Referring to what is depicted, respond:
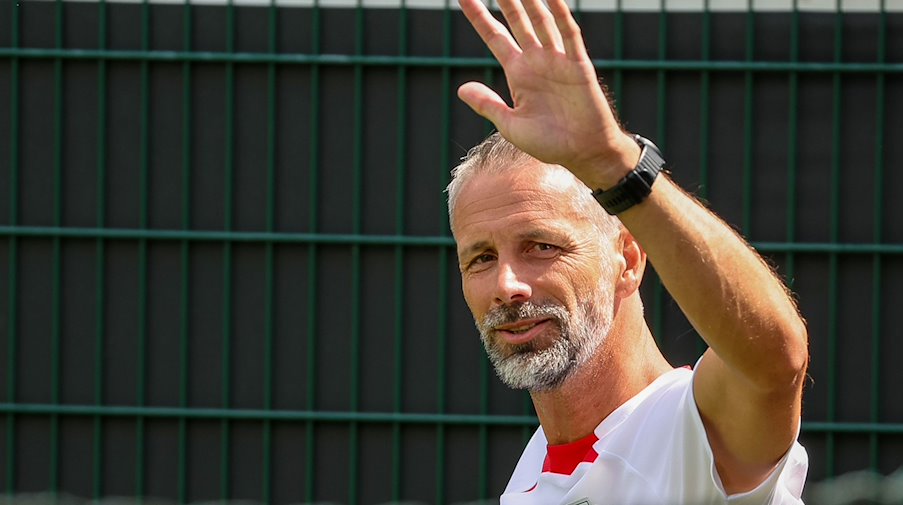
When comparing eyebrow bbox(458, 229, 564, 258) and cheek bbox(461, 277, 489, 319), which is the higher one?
eyebrow bbox(458, 229, 564, 258)

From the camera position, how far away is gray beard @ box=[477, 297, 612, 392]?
2158mm

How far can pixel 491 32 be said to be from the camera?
1886 mm

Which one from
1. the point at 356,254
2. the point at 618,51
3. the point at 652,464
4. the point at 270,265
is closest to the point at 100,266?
the point at 270,265

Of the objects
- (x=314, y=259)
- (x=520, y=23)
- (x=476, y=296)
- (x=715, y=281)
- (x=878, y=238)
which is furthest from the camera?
(x=314, y=259)

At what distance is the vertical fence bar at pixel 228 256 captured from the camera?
4.95 meters

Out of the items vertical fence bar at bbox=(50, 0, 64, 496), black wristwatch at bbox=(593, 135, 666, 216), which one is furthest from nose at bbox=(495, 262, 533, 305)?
vertical fence bar at bbox=(50, 0, 64, 496)

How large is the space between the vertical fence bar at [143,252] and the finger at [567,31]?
3.46m

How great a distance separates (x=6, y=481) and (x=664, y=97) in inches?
101

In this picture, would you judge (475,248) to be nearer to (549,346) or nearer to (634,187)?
(549,346)

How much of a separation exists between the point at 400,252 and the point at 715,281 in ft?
10.6

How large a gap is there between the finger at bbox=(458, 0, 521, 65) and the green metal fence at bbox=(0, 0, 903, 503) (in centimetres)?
294

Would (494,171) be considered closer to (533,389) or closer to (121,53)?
(533,389)

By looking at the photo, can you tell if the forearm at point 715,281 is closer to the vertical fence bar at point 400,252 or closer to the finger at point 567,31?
the finger at point 567,31

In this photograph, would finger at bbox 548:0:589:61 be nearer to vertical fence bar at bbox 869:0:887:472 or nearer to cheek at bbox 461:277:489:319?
cheek at bbox 461:277:489:319
